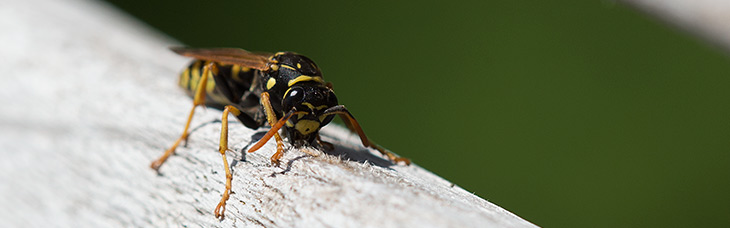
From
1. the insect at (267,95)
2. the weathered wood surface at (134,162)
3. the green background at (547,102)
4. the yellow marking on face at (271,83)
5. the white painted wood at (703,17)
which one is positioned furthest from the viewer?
the green background at (547,102)

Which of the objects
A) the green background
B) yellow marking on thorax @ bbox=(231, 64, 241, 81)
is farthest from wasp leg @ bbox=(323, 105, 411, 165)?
the green background

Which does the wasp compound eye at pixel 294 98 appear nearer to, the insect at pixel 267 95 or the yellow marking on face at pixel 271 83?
the insect at pixel 267 95

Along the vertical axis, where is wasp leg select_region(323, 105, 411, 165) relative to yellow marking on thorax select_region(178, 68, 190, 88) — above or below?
above

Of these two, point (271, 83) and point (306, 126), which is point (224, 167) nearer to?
point (306, 126)

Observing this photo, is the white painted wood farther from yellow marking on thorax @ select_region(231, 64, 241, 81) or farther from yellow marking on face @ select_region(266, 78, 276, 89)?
yellow marking on thorax @ select_region(231, 64, 241, 81)


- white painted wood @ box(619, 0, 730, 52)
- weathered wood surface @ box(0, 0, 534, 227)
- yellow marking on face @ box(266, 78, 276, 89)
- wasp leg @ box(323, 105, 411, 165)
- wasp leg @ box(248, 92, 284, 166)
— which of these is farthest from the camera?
yellow marking on face @ box(266, 78, 276, 89)

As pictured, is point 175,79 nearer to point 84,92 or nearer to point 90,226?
point 84,92

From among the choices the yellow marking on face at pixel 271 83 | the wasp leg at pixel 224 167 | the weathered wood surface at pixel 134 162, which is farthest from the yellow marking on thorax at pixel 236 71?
the wasp leg at pixel 224 167

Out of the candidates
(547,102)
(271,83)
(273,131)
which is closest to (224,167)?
(273,131)
